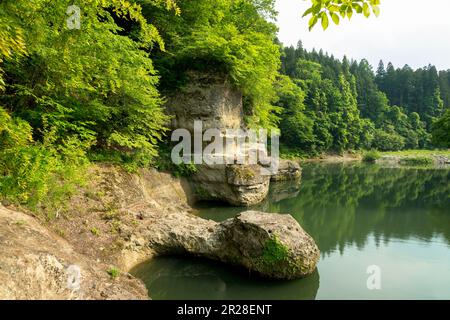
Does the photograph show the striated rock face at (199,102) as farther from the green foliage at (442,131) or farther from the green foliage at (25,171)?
the green foliage at (442,131)

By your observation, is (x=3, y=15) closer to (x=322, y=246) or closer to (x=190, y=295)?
(x=190, y=295)

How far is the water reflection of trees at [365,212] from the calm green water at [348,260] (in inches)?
1.5

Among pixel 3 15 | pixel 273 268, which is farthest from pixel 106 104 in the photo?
pixel 273 268

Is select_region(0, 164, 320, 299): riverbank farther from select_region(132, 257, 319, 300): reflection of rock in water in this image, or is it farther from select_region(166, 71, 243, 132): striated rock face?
select_region(166, 71, 243, 132): striated rock face

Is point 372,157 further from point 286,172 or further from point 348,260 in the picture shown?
point 348,260

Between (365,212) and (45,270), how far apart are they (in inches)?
596

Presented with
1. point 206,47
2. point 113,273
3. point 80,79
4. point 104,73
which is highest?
point 206,47

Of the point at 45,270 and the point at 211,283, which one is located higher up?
the point at 45,270

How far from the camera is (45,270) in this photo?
4.88 metres

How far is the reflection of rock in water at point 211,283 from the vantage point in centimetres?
702

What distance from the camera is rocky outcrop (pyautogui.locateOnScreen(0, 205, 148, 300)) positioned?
14.5ft

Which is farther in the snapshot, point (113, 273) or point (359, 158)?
point (359, 158)

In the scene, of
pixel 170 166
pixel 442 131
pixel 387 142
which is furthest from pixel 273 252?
pixel 387 142

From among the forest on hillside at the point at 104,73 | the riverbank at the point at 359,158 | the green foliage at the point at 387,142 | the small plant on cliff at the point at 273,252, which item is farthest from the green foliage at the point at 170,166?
the green foliage at the point at 387,142
